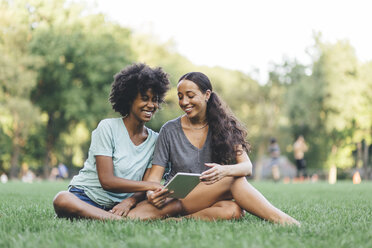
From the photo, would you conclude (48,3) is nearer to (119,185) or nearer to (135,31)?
(135,31)

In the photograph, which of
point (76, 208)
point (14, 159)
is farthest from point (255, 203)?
point (14, 159)

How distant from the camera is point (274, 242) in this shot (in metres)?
3.44

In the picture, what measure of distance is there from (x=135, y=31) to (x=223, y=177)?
38.2 m

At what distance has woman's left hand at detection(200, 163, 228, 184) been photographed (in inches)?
180

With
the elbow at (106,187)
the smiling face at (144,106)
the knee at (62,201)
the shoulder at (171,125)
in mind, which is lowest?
the knee at (62,201)

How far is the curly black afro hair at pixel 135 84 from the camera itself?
17.3 feet

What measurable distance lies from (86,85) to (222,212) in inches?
1129

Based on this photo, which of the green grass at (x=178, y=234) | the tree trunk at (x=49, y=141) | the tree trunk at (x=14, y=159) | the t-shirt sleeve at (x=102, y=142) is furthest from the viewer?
the tree trunk at (x=49, y=141)

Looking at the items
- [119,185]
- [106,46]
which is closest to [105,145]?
[119,185]

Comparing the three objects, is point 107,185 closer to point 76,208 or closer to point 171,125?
point 76,208

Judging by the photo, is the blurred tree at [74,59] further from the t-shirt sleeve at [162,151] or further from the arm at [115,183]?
the arm at [115,183]

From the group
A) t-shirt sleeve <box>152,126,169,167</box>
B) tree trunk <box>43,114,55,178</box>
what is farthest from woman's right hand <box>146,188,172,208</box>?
tree trunk <box>43,114,55,178</box>

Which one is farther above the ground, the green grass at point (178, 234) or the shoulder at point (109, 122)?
the shoulder at point (109, 122)

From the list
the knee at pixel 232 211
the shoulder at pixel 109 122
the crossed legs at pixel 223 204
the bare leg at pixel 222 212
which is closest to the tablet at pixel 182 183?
the crossed legs at pixel 223 204
